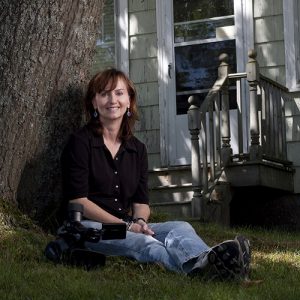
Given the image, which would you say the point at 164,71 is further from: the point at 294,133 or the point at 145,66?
the point at 294,133

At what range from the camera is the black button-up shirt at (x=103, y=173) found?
5.44 meters

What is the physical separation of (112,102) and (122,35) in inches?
220

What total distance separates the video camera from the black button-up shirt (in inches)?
15.2

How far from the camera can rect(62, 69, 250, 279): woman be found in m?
5.20

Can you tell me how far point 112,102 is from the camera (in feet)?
18.5

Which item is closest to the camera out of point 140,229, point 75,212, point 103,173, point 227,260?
point 227,260

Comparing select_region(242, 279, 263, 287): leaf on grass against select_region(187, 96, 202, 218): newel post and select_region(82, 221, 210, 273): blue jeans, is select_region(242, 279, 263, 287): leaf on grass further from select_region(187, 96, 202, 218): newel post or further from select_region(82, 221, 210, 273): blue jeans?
select_region(187, 96, 202, 218): newel post

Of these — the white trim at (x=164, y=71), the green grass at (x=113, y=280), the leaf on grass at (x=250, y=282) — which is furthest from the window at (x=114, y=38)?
the leaf on grass at (x=250, y=282)

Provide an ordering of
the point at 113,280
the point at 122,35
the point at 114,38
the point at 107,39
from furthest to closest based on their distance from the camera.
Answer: the point at 107,39, the point at 114,38, the point at 122,35, the point at 113,280

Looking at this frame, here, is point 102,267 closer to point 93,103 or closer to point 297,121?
point 93,103

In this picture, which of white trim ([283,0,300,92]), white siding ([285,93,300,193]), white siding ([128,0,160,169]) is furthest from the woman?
white siding ([128,0,160,169])

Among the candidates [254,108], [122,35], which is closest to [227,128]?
[254,108]

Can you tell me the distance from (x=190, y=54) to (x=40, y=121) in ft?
17.6

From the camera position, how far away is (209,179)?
9242mm
